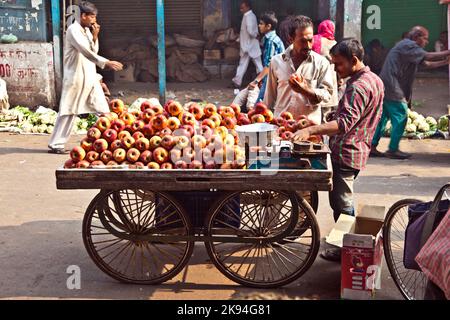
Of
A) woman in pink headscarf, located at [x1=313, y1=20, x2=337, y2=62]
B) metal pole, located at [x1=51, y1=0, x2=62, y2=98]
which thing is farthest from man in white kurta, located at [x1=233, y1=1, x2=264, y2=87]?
woman in pink headscarf, located at [x1=313, y1=20, x2=337, y2=62]

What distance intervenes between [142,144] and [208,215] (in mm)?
679

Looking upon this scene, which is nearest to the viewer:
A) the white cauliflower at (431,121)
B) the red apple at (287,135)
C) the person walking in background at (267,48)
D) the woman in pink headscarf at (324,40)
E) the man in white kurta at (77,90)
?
the red apple at (287,135)

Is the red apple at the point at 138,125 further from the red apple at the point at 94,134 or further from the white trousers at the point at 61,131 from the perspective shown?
the white trousers at the point at 61,131

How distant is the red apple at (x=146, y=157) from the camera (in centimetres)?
442

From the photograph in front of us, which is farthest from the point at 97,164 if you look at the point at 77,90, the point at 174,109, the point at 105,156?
the point at 77,90

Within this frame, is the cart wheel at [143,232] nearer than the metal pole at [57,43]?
Yes

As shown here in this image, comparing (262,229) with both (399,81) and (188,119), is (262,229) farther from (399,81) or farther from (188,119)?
(399,81)

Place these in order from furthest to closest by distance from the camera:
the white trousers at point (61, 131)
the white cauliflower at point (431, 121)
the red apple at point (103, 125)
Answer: the white cauliflower at point (431, 121) → the white trousers at point (61, 131) → the red apple at point (103, 125)

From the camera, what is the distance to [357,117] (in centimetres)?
452

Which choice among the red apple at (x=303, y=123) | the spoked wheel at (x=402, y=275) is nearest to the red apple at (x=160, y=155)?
the red apple at (x=303, y=123)

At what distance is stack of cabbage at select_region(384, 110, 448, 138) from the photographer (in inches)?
390

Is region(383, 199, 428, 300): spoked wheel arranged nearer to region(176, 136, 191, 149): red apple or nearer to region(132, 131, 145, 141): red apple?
region(176, 136, 191, 149): red apple
